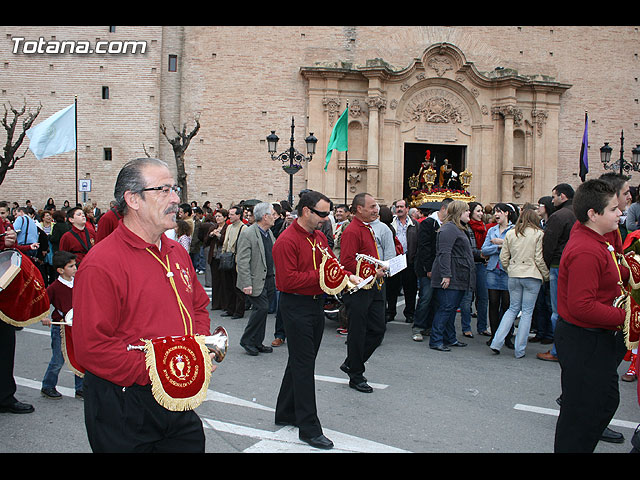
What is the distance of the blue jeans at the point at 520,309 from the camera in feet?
27.4

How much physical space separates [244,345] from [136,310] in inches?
227

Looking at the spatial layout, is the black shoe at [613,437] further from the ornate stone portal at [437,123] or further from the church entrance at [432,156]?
the church entrance at [432,156]

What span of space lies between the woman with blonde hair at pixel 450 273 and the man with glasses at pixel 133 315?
20.8 ft

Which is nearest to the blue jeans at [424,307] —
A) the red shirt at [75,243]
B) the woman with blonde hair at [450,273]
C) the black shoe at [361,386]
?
the woman with blonde hair at [450,273]

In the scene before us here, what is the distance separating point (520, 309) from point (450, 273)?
1.15 metres

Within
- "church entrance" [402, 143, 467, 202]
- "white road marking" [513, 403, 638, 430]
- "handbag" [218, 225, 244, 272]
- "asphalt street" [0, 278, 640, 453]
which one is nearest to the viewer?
"asphalt street" [0, 278, 640, 453]

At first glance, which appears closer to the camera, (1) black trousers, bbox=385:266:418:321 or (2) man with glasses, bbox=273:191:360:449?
(2) man with glasses, bbox=273:191:360:449

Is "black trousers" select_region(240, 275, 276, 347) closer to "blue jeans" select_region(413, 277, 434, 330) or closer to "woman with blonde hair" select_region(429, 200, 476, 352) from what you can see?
"woman with blonde hair" select_region(429, 200, 476, 352)

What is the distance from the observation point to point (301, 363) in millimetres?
5109

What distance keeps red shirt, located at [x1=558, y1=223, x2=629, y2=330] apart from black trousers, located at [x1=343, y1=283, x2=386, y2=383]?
2673mm

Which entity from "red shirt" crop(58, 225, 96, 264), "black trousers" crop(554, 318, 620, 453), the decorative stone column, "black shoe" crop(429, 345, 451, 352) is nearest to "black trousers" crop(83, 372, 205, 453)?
"black trousers" crop(554, 318, 620, 453)

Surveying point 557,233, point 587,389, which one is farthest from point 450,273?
point 587,389

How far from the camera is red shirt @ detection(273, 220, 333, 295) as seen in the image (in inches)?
206

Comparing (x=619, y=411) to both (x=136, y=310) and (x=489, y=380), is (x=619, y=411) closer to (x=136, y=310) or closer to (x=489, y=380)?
(x=489, y=380)
